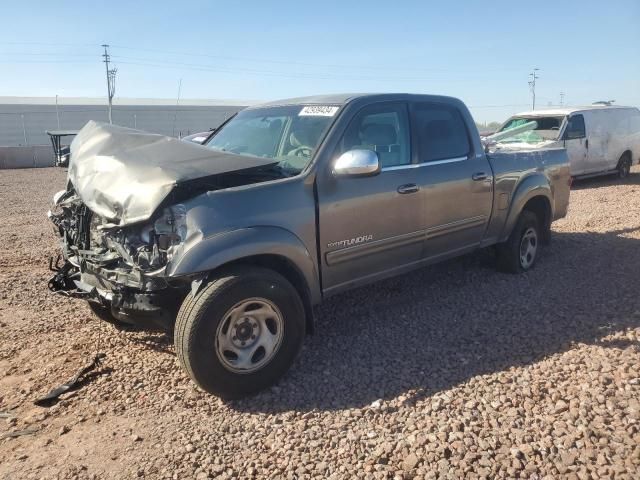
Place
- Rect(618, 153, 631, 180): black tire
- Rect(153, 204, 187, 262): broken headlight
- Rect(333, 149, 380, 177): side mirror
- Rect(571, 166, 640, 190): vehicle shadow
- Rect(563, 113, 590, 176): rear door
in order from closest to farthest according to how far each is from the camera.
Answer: Rect(153, 204, 187, 262): broken headlight → Rect(333, 149, 380, 177): side mirror → Rect(563, 113, 590, 176): rear door → Rect(571, 166, 640, 190): vehicle shadow → Rect(618, 153, 631, 180): black tire


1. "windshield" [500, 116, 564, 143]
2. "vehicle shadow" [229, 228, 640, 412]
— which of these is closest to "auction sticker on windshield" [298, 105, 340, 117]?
"vehicle shadow" [229, 228, 640, 412]

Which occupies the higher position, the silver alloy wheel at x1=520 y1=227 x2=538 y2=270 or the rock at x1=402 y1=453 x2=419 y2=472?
the silver alloy wheel at x1=520 y1=227 x2=538 y2=270

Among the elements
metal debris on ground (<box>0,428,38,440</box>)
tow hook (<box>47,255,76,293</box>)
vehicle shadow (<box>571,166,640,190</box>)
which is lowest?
metal debris on ground (<box>0,428,38,440</box>)

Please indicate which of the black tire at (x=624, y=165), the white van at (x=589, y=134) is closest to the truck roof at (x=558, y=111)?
the white van at (x=589, y=134)

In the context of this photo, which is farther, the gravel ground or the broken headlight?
the broken headlight

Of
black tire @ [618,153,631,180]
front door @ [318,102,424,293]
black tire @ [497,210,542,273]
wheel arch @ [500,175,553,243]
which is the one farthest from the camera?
black tire @ [618,153,631,180]

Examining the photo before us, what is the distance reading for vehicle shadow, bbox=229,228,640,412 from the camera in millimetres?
3387

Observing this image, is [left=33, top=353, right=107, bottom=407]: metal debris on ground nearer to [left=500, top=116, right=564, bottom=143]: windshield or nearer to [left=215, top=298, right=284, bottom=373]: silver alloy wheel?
[left=215, top=298, right=284, bottom=373]: silver alloy wheel

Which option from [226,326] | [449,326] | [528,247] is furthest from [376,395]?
[528,247]

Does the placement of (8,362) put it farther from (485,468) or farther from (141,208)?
(485,468)

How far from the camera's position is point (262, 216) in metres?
3.29

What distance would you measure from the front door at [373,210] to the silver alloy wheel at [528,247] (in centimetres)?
189

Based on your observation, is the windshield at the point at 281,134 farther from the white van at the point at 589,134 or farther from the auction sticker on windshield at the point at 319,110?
the white van at the point at 589,134

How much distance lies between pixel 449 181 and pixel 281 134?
1.54m
